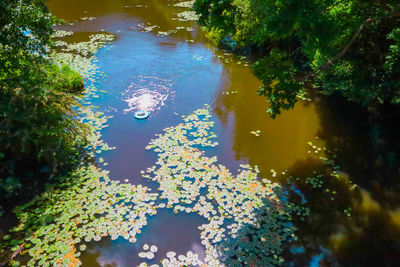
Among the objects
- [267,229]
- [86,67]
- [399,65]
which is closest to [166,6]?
[86,67]

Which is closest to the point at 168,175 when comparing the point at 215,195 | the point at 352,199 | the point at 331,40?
the point at 215,195

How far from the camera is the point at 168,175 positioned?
5984mm

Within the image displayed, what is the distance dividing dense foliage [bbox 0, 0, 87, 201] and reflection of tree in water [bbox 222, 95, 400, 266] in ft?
14.4

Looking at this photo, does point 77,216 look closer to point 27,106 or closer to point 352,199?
point 27,106

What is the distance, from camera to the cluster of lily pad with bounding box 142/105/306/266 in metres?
4.77

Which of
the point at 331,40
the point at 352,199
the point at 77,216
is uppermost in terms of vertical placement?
the point at 331,40

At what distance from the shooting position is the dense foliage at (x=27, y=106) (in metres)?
5.13

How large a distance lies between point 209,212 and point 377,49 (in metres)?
5.54

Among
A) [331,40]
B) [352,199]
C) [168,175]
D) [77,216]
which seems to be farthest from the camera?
[168,175]

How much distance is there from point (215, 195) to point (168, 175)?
47.3 inches

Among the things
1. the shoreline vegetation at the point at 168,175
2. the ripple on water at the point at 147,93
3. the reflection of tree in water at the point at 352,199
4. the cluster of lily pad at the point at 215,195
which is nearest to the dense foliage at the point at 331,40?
the shoreline vegetation at the point at 168,175

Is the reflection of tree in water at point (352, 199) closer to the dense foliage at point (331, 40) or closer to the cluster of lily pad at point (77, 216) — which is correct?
the dense foliage at point (331, 40)

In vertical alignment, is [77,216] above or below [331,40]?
below

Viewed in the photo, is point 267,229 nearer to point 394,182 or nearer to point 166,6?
point 394,182
